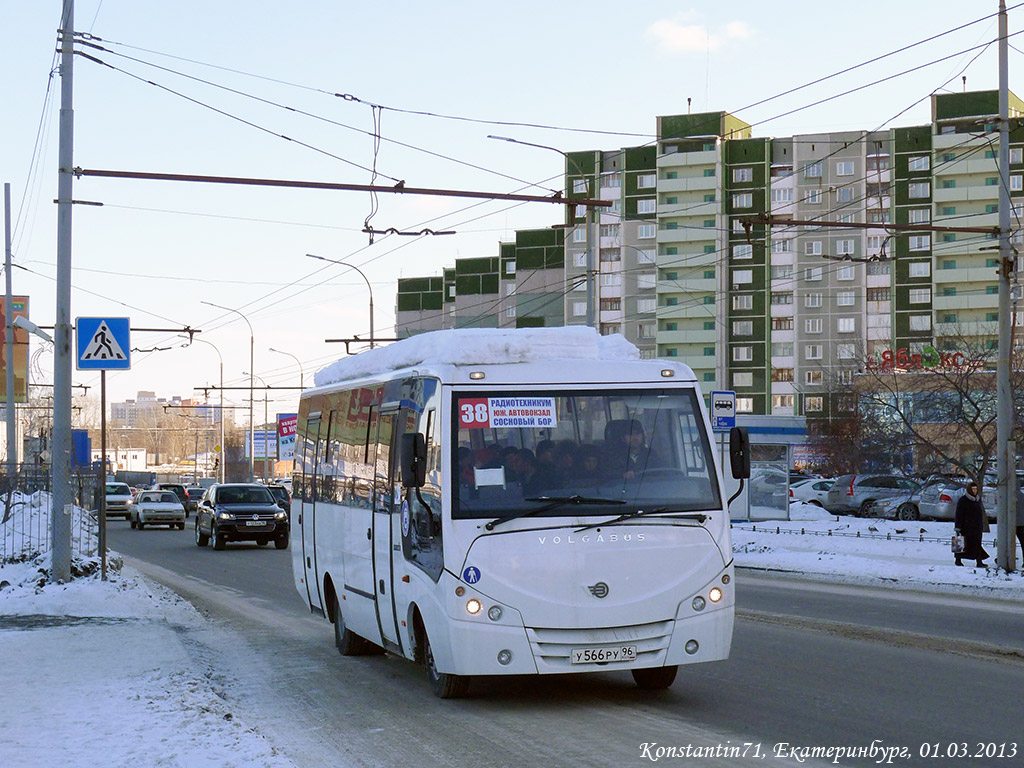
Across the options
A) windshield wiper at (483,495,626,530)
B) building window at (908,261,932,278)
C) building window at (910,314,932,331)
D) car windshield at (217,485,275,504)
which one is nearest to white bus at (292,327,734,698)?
windshield wiper at (483,495,626,530)

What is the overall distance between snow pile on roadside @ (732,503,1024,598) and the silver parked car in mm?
8919

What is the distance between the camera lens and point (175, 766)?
7.13 meters

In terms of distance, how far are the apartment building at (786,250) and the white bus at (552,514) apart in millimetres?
Answer: 89983

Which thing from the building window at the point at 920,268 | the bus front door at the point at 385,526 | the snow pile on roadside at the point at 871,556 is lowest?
the snow pile on roadside at the point at 871,556

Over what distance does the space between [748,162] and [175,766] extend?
101 m

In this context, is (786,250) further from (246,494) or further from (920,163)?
(246,494)

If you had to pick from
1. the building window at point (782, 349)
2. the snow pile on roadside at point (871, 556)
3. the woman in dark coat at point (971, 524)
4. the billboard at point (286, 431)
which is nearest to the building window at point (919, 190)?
the building window at point (782, 349)

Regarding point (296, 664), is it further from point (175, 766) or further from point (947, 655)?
point (947, 655)

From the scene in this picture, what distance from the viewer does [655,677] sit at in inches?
390

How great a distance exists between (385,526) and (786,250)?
319ft

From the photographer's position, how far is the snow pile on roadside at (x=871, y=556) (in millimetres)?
21109

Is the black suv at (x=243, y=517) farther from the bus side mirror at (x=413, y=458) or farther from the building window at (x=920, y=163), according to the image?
the building window at (x=920, y=163)

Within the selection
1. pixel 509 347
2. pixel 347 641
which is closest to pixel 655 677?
pixel 509 347

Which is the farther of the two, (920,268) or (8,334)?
(920,268)
